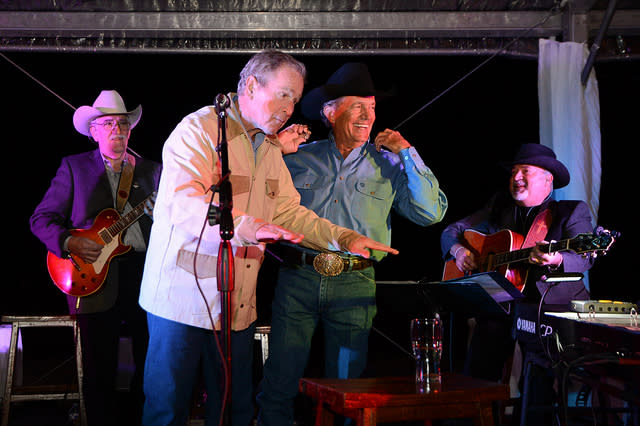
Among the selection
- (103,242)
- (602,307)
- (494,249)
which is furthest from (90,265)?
(602,307)

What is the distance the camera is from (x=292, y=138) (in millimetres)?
3627

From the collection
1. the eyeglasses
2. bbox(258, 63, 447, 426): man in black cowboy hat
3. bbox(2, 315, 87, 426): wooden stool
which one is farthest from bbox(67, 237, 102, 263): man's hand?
bbox(258, 63, 447, 426): man in black cowboy hat

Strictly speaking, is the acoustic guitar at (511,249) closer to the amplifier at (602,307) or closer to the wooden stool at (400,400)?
the amplifier at (602,307)

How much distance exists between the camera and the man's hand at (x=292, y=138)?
3586mm

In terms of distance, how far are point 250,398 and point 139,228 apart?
6.19 ft

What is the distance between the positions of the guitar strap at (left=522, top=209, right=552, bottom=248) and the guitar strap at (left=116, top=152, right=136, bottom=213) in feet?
8.97

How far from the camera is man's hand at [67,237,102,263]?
156 inches

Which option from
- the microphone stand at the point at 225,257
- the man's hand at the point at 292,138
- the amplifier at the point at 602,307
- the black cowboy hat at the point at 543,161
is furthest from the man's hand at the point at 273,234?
the black cowboy hat at the point at 543,161

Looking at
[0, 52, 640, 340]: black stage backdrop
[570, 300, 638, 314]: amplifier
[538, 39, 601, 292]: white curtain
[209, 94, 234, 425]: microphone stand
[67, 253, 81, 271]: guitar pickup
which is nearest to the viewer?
[209, 94, 234, 425]: microphone stand

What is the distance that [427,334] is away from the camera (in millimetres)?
2561

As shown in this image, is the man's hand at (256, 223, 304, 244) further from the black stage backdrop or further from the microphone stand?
the black stage backdrop

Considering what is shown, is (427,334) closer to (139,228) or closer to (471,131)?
(139,228)

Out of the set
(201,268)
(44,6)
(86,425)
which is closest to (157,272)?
(201,268)

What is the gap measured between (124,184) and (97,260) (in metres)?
0.56
